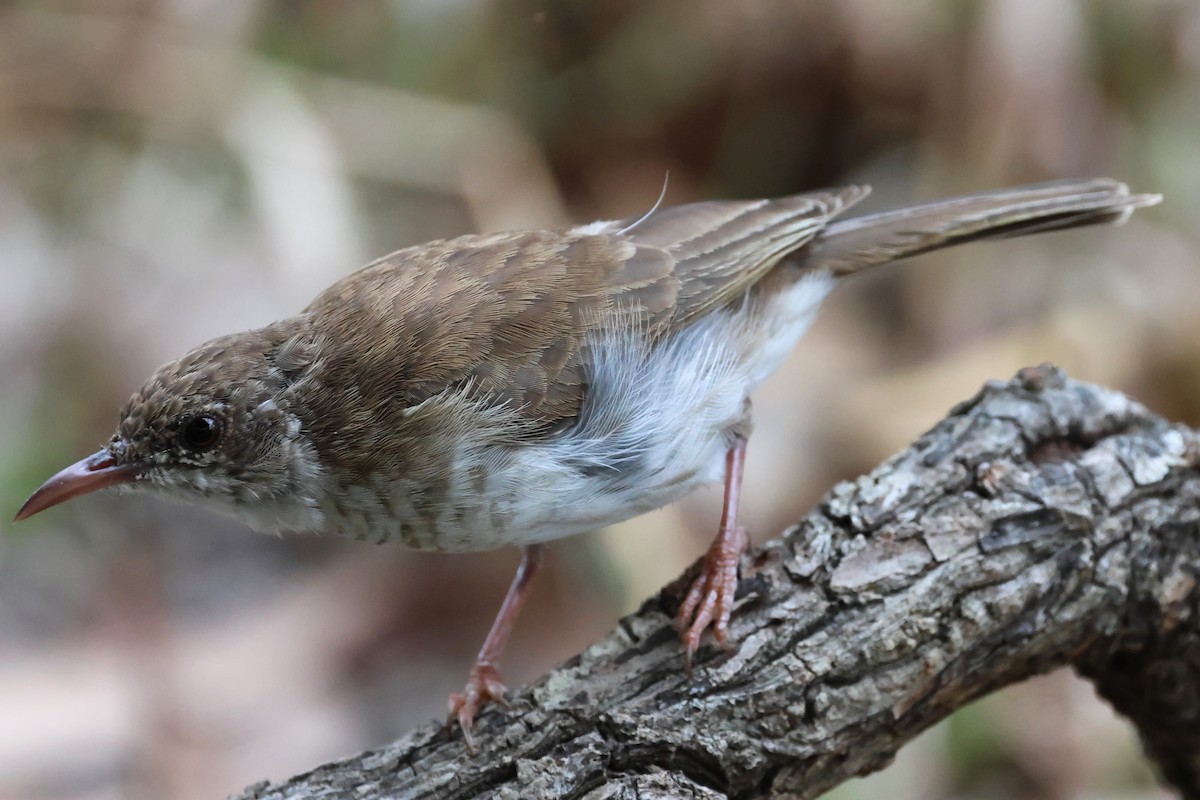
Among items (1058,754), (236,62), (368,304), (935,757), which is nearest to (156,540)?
(236,62)

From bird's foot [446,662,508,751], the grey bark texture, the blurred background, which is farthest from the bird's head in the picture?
the blurred background

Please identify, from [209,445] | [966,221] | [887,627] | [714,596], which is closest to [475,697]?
[714,596]

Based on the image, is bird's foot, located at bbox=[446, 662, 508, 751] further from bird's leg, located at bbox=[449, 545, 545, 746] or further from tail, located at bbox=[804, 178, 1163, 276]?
tail, located at bbox=[804, 178, 1163, 276]

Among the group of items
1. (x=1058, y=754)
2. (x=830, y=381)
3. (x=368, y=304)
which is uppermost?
(x=830, y=381)

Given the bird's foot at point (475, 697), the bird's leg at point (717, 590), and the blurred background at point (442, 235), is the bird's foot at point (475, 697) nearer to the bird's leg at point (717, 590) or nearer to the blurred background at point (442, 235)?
the bird's leg at point (717, 590)

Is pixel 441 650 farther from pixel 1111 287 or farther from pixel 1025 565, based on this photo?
pixel 1111 287

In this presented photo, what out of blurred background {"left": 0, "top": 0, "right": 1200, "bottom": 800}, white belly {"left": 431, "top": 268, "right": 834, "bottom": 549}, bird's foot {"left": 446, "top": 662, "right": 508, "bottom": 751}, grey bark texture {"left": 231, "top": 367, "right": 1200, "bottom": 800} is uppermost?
blurred background {"left": 0, "top": 0, "right": 1200, "bottom": 800}

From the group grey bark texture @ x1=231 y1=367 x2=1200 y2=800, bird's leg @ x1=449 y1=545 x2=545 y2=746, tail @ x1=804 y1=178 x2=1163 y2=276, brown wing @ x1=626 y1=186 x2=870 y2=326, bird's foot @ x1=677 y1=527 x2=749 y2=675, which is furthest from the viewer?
tail @ x1=804 y1=178 x2=1163 y2=276
